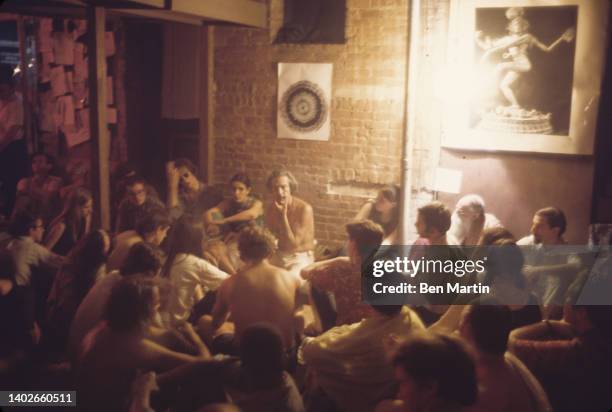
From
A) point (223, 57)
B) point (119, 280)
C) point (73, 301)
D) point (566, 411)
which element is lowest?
point (566, 411)

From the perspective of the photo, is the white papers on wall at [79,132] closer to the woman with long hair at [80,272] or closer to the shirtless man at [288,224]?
the shirtless man at [288,224]

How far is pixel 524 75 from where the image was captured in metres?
6.25

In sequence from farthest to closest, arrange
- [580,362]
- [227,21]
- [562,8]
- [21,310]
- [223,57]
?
[223,57] < [227,21] < [562,8] < [21,310] < [580,362]

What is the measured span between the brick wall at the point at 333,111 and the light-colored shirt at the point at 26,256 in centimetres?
320

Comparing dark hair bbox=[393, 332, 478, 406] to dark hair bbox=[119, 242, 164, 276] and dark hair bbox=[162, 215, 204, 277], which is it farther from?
dark hair bbox=[162, 215, 204, 277]

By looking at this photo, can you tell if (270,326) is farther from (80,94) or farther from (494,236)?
(80,94)

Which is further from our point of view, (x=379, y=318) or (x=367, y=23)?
(x=367, y=23)

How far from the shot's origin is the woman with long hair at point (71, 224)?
Result: 5.50 meters

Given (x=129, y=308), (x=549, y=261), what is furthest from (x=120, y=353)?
(x=549, y=261)

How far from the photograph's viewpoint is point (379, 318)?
3.58 m

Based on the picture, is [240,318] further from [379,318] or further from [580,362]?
[580,362]

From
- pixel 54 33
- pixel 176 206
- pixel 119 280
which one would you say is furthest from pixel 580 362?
pixel 54 33

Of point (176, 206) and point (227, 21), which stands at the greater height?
point (227, 21)

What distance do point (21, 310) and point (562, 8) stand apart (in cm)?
531
